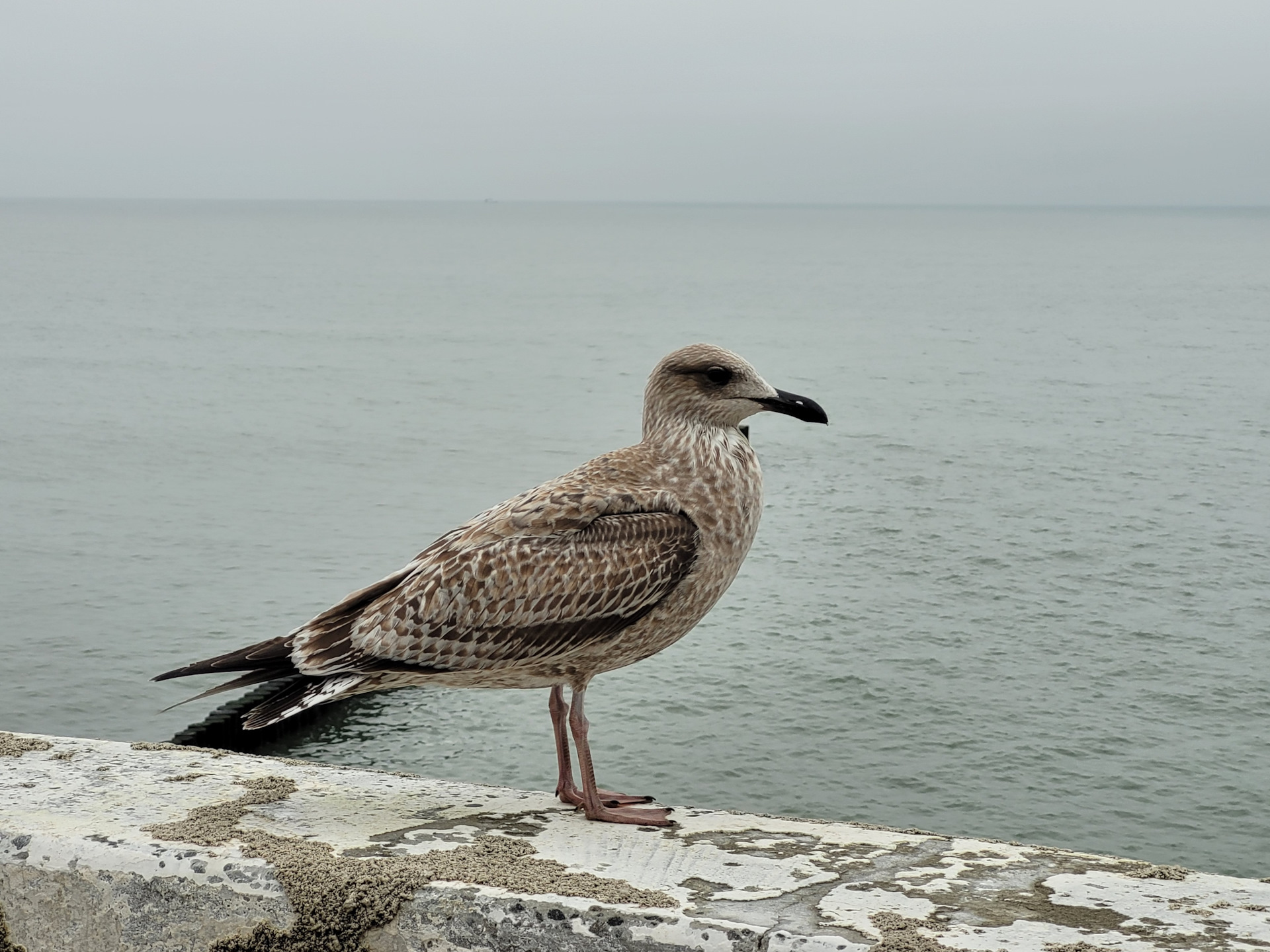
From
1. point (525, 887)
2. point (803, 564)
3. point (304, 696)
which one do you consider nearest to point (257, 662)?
point (304, 696)

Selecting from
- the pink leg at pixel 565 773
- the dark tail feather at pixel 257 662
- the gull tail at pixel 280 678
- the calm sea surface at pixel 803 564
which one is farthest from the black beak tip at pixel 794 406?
the calm sea surface at pixel 803 564

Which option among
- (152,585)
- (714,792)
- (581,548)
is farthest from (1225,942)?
(152,585)

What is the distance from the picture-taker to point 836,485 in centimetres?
5712

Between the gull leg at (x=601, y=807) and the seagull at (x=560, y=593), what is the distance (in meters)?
0.02

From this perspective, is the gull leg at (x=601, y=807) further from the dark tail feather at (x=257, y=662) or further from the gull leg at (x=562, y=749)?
the dark tail feather at (x=257, y=662)

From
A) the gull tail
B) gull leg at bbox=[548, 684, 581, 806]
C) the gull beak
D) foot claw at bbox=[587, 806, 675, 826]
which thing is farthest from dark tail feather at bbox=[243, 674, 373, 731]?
the gull beak

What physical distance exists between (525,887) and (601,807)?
161cm

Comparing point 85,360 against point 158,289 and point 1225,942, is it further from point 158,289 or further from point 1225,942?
point 1225,942

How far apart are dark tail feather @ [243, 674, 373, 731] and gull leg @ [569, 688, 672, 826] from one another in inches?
44.5

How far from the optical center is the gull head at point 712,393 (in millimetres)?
7191

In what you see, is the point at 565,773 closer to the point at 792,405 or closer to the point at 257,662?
the point at 257,662

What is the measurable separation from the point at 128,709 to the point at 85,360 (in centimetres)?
7867

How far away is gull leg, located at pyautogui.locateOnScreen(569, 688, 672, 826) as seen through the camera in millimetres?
6102

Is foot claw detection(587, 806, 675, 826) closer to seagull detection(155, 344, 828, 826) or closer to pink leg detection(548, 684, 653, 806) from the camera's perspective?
seagull detection(155, 344, 828, 826)
